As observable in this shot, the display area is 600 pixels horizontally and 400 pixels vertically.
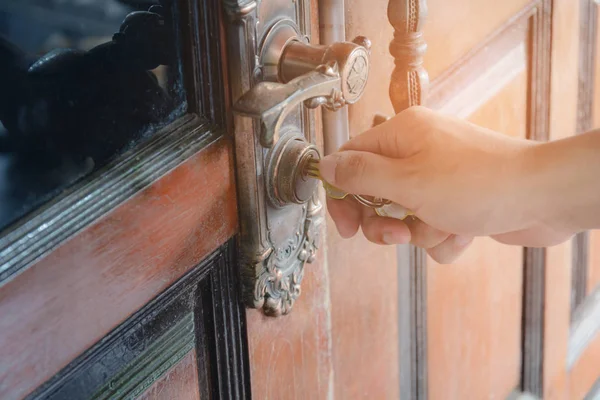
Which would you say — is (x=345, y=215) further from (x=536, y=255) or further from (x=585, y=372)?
(x=585, y=372)

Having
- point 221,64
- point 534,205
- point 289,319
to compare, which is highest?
point 221,64

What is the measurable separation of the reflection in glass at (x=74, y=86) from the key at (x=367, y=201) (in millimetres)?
120

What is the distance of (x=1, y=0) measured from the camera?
1.02 feet

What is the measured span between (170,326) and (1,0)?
0.21m

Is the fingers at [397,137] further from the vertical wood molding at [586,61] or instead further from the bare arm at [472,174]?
the vertical wood molding at [586,61]

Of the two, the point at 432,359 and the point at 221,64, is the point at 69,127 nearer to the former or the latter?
the point at 221,64

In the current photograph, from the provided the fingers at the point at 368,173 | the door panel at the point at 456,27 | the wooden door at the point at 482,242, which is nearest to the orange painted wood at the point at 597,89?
the wooden door at the point at 482,242

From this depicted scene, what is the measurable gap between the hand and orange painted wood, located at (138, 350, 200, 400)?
0.15 m

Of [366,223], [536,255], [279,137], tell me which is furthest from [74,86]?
[536,255]

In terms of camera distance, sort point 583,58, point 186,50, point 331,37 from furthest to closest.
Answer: point 583,58
point 331,37
point 186,50

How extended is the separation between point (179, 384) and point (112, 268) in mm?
112

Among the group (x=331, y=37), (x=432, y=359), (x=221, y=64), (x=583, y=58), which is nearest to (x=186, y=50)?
(x=221, y=64)

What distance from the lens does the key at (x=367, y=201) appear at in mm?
496

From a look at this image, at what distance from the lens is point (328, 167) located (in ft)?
1.57
